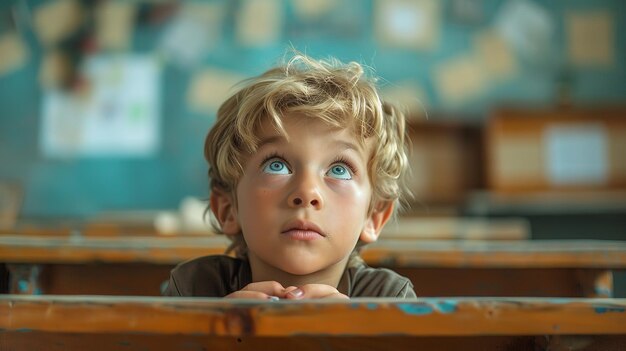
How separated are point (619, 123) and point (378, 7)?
202 centimetres

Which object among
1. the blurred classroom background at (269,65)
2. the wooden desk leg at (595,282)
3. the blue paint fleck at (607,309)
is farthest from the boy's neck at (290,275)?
the blurred classroom background at (269,65)

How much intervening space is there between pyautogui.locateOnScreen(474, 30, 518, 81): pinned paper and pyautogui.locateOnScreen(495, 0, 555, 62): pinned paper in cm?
6

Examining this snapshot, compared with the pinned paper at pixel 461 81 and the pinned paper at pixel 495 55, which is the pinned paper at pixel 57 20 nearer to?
the pinned paper at pixel 461 81

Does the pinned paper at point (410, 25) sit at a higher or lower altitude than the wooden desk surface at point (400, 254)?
higher

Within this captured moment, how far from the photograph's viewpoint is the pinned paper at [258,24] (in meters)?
5.65

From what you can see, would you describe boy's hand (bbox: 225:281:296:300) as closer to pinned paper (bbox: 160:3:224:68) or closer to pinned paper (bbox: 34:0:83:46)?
pinned paper (bbox: 160:3:224:68)

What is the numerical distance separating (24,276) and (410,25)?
4.51 m

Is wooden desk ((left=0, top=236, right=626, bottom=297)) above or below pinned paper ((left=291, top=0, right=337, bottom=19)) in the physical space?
below

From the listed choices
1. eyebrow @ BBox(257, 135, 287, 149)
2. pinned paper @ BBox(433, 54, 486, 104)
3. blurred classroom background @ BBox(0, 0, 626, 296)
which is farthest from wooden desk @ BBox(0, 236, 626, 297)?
pinned paper @ BBox(433, 54, 486, 104)

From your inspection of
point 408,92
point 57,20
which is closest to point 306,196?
point 408,92

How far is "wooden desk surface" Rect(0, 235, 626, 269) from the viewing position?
1.44 meters

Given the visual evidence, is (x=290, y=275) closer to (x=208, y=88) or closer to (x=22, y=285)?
(x=22, y=285)

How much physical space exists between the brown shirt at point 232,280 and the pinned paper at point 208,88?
4502mm

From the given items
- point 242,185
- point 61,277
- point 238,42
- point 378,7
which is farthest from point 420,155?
point 242,185
